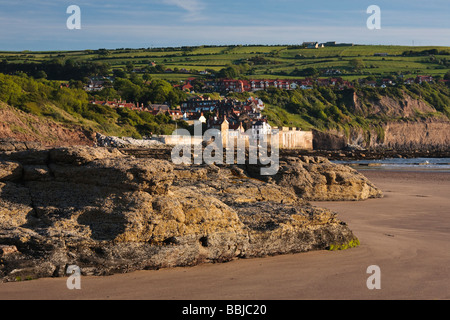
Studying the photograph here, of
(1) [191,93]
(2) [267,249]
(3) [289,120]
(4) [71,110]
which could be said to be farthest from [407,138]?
(2) [267,249]

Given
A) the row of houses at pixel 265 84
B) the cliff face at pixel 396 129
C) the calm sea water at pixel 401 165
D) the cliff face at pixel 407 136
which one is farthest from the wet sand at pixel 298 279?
the row of houses at pixel 265 84

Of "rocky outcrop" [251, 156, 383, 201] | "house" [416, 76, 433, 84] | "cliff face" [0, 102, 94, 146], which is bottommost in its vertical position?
"cliff face" [0, 102, 94, 146]

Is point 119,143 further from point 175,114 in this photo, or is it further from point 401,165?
point 175,114

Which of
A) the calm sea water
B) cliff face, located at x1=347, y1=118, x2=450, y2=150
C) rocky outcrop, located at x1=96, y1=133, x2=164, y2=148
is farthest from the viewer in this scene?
cliff face, located at x1=347, y1=118, x2=450, y2=150

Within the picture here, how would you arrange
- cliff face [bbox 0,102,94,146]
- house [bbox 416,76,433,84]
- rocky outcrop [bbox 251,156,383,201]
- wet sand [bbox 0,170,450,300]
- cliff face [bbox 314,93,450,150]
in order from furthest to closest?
house [bbox 416,76,433,84], cliff face [bbox 314,93,450,150], cliff face [bbox 0,102,94,146], rocky outcrop [bbox 251,156,383,201], wet sand [bbox 0,170,450,300]

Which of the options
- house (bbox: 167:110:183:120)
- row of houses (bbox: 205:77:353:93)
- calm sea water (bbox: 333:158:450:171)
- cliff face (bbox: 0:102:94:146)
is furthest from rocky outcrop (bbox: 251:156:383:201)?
row of houses (bbox: 205:77:353:93)

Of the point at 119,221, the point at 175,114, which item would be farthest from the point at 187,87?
the point at 119,221

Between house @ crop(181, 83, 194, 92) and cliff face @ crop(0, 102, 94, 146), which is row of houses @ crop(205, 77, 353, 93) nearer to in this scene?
house @ crop(181, 83, 194, 92)

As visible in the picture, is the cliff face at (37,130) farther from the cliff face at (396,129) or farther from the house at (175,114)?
the cliff face at (396,129)

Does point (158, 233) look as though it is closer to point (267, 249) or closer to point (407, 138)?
point (267, 249)
